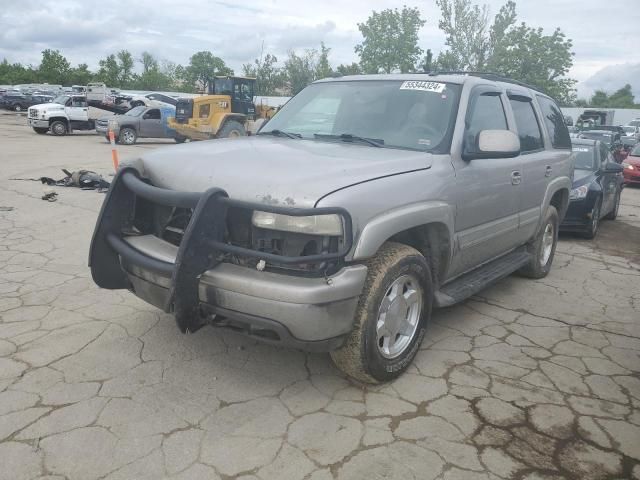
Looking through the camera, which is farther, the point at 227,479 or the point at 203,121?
the point at 203,121

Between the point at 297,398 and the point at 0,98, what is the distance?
4677 cm

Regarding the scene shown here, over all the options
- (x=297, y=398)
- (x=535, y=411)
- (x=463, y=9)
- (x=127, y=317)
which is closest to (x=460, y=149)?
(x=535, y=411)

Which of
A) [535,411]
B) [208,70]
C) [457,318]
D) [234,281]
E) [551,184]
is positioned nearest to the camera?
[234,281]

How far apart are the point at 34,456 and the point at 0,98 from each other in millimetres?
46644

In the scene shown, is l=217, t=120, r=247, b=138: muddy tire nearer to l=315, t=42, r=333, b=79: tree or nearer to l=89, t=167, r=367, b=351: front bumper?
l=89, t=167, r=367, b=351: front bumper

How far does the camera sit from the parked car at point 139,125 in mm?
19984

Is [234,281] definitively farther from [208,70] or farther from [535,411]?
[208,70]

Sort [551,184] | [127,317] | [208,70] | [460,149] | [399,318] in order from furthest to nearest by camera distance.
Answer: [208,70] < [551,184] < [127,317] < [460,149] < [399,318]

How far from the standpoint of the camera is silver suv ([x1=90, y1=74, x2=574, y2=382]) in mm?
2609

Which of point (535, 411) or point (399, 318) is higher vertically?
point (399, 318)

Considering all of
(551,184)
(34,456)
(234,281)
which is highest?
(551,184)

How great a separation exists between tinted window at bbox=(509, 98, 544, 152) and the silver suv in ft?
0.40

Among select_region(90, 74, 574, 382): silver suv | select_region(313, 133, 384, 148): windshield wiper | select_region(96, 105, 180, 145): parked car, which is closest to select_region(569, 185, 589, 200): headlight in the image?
select_region(90, 74, 574, 382): silver suv

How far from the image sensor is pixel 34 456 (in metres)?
2.45
